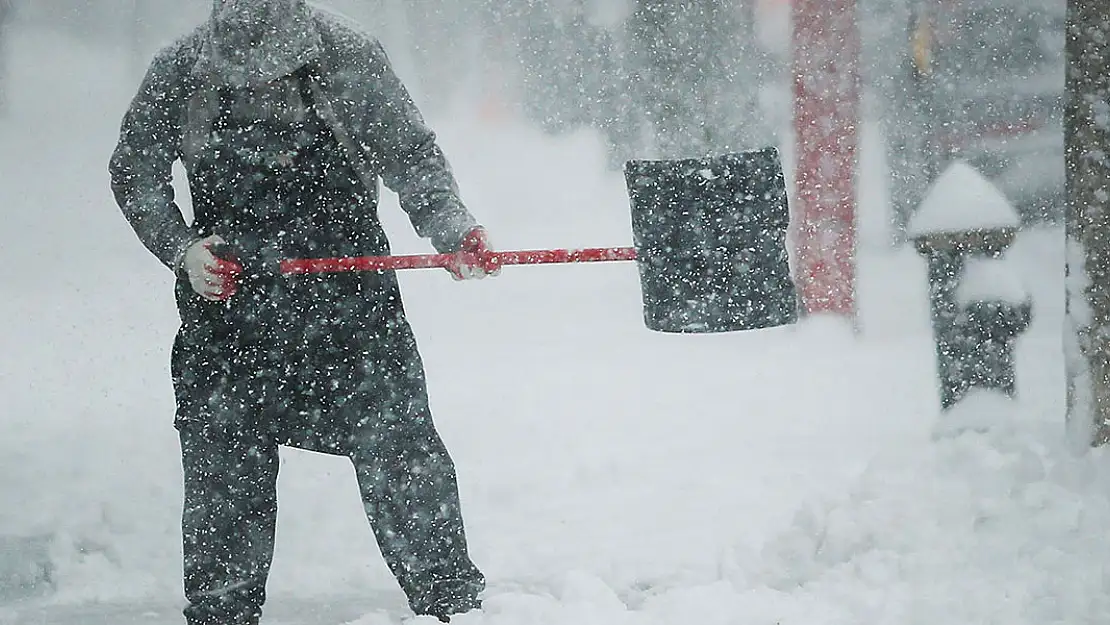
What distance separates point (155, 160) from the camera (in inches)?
116

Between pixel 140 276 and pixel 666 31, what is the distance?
4.61 m

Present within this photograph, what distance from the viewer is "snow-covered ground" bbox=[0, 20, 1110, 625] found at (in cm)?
313

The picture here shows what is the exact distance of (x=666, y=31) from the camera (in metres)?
8.12

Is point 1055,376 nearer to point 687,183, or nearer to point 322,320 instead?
point 687,183

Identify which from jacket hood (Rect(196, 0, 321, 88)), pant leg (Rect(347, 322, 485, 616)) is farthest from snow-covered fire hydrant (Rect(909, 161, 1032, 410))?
jacket hood (Rect(196, 0, 321, 88))

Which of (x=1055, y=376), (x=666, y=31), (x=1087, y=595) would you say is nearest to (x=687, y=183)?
(x=1087, y=595)

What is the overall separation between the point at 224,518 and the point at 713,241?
144 cm

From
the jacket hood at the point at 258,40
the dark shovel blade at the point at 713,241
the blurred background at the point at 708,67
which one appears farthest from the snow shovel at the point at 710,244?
the blurred background at the point at 708,67

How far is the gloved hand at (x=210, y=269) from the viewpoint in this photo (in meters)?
2.86

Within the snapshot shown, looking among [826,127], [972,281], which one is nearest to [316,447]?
[972,281]

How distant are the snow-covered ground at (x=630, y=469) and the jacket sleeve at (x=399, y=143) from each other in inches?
39.9

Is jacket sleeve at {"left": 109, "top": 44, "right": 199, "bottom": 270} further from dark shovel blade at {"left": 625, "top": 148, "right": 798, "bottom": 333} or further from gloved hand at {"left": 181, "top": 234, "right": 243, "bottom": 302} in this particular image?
dark shovel blade at {"left": 625, "top": 148, "right": 798, "bottom": 333}

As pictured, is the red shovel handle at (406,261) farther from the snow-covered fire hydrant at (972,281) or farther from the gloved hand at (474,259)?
the snow-covered fire hydrant at (972,281)

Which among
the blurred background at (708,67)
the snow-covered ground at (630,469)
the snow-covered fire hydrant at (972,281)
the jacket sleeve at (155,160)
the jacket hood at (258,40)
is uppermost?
the blurred background at (708,67)
